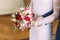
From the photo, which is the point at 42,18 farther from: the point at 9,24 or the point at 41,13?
the point at 9,24

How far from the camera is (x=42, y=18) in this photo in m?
1.37

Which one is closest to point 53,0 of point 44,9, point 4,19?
point 44,9

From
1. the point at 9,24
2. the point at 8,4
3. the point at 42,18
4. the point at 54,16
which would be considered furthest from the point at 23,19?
the point at 8,4

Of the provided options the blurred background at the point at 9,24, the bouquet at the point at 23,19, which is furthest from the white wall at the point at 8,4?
the bouquet at the point at 23,19

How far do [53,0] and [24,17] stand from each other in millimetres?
312

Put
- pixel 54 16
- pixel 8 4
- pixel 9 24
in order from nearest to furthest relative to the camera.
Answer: pixel 54 16, pixel 9 24, pixel 8 4

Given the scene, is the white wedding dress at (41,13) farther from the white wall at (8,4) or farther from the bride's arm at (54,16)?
the white wall at (8,4)

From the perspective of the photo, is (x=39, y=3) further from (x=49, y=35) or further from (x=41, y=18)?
(x=49, y=35)

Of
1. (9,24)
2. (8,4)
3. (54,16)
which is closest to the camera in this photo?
(54,16)

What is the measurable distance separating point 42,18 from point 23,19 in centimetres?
18

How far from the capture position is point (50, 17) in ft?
4.46

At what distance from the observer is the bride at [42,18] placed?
1.37 meters

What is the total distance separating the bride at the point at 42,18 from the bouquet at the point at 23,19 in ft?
0.22

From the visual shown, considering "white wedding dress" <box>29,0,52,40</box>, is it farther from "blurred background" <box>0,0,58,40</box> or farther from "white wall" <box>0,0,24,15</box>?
"white wall" <box>0,0,24,15</box>
